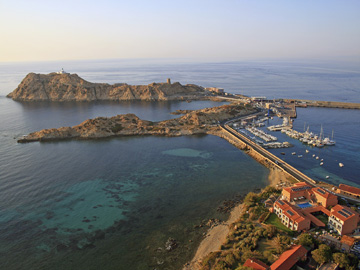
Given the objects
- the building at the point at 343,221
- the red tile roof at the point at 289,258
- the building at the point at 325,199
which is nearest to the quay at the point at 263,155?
the building at the point at 325,199

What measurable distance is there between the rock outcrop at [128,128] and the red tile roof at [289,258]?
42.1 m

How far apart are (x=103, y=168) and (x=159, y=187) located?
12.2 m

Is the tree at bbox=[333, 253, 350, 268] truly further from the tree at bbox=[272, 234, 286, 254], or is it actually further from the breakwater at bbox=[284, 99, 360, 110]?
the breakwater at bbox=[284, 99, 360, 110]

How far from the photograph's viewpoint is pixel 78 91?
11250cm

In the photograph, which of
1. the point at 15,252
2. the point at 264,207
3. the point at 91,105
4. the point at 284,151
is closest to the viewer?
the point at 15,252

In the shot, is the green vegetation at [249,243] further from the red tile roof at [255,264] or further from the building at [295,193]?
the building at [295,193]

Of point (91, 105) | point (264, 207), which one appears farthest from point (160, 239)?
point (91, 105)

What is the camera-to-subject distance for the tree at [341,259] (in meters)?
18.6

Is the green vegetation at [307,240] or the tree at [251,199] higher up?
the green vegetation at [307,240]

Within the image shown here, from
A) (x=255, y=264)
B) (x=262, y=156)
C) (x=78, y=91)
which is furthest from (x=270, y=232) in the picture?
(x=78, y=91)

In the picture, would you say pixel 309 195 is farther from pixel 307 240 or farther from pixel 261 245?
pixel 261 245

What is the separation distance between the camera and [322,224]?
23719 mm

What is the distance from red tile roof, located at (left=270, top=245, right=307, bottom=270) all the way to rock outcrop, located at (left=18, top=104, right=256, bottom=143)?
42.1 m

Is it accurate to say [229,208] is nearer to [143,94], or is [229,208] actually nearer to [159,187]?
[159,187]
